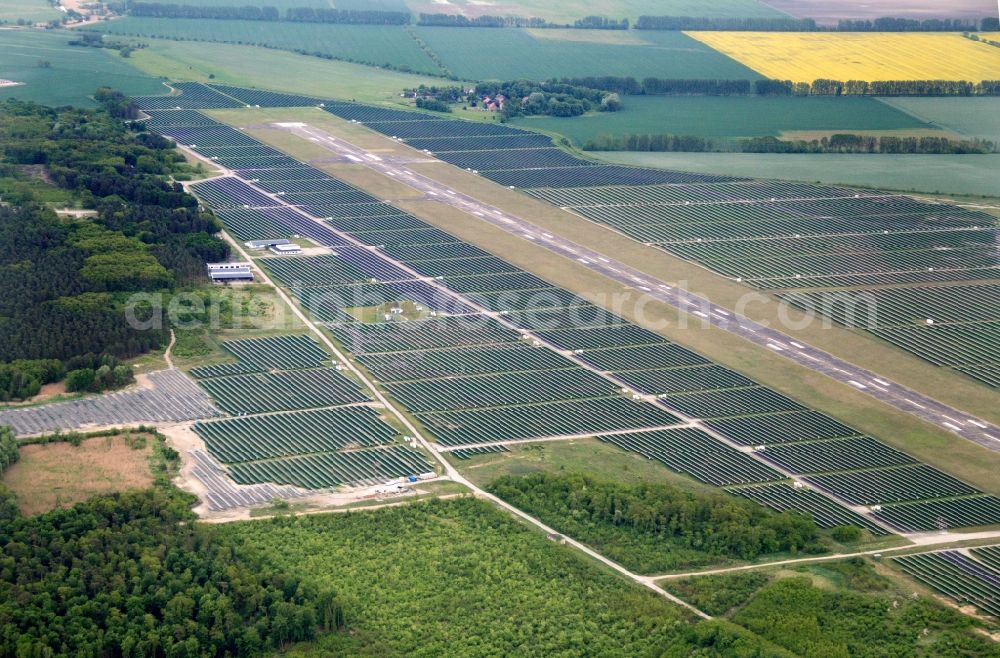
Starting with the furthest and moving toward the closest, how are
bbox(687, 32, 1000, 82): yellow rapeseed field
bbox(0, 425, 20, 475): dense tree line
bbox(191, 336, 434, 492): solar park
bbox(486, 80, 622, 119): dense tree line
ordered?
bbox(687, 32, 1000, 82): yellow rapeseed field → bbox(486, 80, 622, 119): dense tree line → bbox(191, 336, 434, 492): solar park → bbox(0, 425, 20, 475): dense tree line

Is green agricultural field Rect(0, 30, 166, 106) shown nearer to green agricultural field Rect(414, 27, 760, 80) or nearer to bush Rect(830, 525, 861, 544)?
green agricultural field Rect(414, 27, 760, 80)

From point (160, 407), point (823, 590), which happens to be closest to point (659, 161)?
point (160, 407)

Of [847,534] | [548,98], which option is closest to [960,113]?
[548,98]

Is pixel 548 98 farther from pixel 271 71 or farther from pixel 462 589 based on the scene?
pixel 462 589

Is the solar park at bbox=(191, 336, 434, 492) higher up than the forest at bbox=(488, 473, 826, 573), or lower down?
higher up

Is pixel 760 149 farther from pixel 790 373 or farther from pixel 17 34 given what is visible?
pixel 17 34

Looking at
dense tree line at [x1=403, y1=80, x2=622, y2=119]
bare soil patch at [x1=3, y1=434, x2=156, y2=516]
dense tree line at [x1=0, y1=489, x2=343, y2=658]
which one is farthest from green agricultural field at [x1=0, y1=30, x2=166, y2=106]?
dense tree line at [x1=0, y1=489, x2=343, y2=658]
